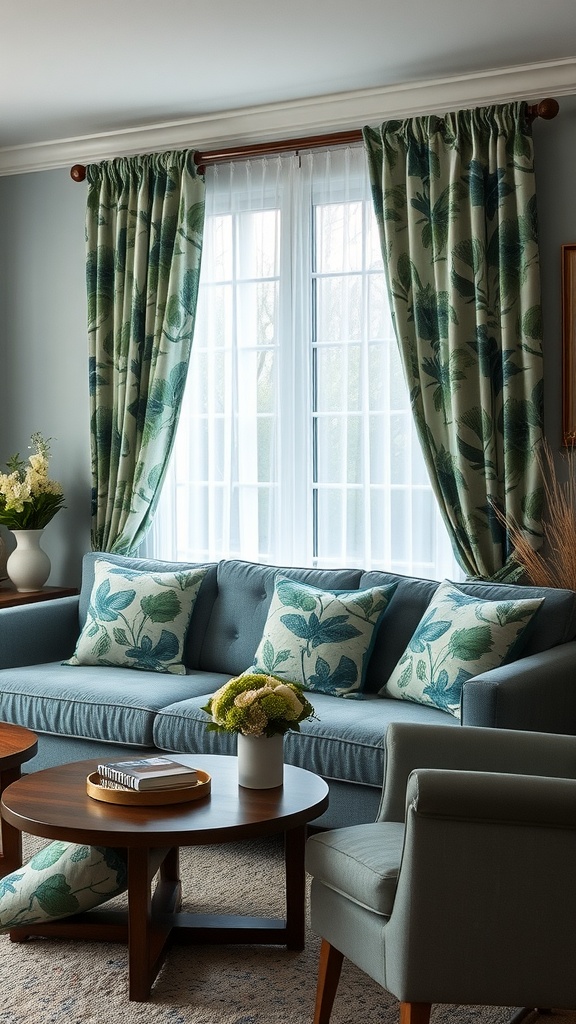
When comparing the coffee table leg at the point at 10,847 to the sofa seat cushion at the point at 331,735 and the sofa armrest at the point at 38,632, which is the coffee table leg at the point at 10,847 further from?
the sofa armrest at the point at 38,632

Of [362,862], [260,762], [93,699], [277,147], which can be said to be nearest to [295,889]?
[260,762]

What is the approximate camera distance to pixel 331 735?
10.8 feet

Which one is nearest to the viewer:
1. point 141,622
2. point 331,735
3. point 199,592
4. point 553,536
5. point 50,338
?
point 331,735

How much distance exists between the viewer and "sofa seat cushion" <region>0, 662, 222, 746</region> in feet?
12.0

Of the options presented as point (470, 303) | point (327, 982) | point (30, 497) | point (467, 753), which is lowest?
point (327, 982)

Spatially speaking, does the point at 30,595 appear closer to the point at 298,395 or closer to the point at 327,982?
the point at 298,395

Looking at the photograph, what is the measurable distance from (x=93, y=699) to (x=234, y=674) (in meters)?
0.64

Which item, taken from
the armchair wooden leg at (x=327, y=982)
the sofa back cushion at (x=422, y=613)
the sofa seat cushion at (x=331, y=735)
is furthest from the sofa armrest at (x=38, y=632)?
the armchair wooden leg at (x=327, y=982)

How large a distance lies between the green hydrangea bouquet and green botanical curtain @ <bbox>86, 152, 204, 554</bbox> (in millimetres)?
2195

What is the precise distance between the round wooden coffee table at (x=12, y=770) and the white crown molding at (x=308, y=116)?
271 cm

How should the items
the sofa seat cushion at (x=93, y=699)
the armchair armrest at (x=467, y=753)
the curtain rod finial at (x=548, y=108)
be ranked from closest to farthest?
1. the armchair armrest at (x=467, y=753)
2. the sofa seat cushion at (x=93, y=699)
3. the curtain rod finial at (x=548, y=108)

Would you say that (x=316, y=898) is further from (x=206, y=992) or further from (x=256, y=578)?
(x=256, y=578)

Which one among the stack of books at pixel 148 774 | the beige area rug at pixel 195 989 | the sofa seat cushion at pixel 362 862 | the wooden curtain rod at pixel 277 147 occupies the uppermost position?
the wooden curtain rod at pixel 277 147

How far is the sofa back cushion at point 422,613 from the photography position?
139 inches
